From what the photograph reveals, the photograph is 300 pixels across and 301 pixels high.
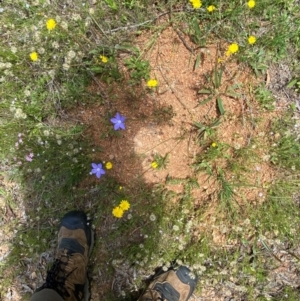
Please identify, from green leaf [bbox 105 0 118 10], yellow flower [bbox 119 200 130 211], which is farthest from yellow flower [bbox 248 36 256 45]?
yellow flower [bbox 119 200 130 211]

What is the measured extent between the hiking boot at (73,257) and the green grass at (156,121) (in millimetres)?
114

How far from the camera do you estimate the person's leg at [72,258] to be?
2914mm

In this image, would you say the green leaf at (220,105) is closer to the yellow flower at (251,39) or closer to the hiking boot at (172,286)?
the yellow flower at (251,39)

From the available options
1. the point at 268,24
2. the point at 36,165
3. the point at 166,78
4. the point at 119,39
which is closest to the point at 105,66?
the point at 119,39

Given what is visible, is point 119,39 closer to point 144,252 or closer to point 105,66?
→ point 105,66

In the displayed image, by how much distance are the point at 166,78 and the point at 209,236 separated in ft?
4.73

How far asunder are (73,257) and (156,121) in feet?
4.81

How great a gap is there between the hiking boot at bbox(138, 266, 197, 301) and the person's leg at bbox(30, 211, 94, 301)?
0.58 m

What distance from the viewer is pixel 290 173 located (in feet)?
9.27

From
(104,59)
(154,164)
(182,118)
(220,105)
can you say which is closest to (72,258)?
(154,164)

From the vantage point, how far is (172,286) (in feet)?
9.47

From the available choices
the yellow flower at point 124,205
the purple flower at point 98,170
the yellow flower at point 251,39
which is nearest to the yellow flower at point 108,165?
the purple flower at point 98,170

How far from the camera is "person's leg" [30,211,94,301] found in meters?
2.91

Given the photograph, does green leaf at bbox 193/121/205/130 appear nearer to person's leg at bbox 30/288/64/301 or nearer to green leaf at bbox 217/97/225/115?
green leaf at bbox 217/97/225/115
